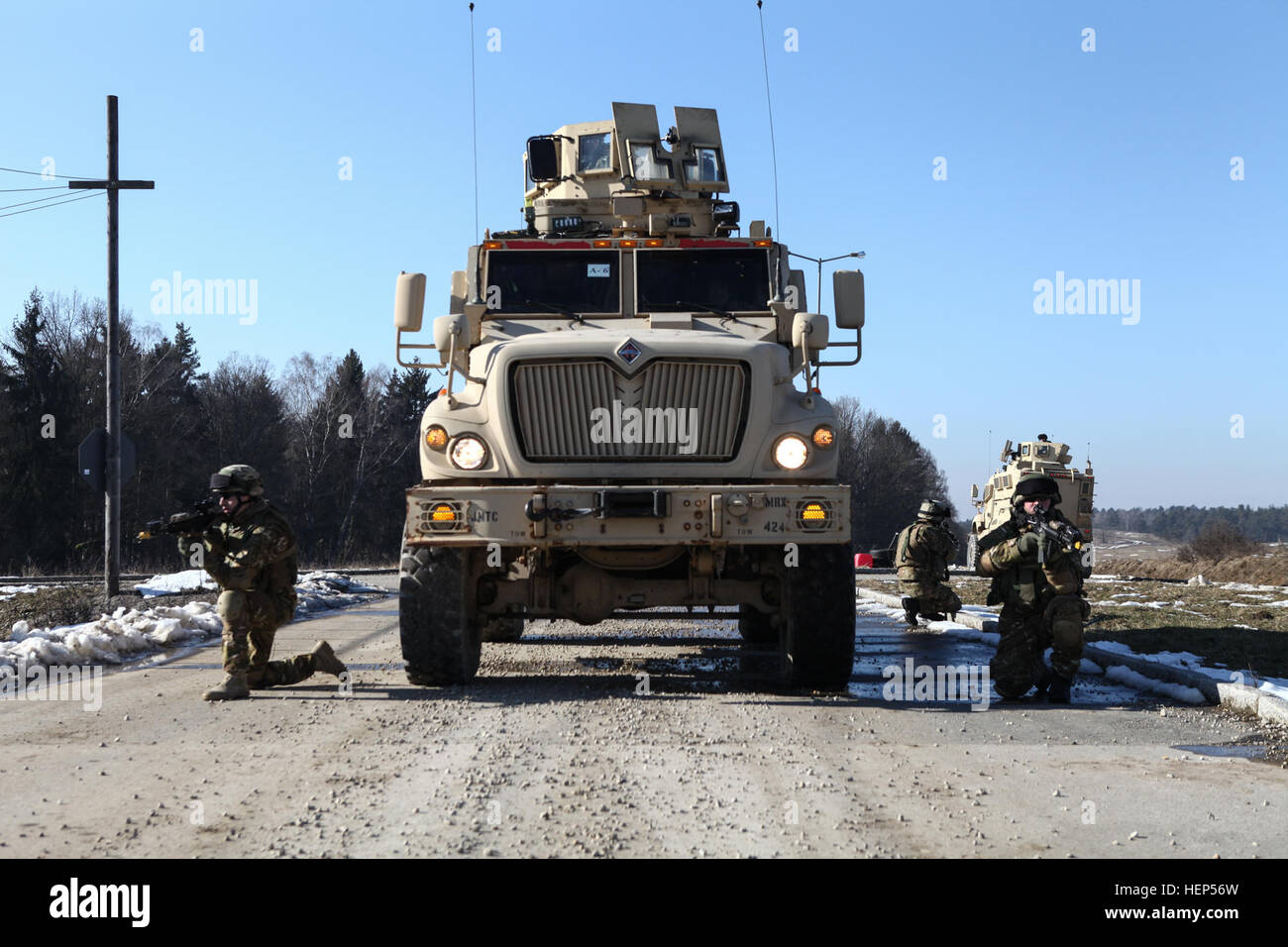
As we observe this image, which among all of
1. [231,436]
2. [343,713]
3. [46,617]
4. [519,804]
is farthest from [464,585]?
[231,436]

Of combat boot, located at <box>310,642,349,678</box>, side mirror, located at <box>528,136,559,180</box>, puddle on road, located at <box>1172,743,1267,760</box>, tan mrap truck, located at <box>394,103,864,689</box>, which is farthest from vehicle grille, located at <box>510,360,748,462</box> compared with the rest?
side mirror, located at <box>528,136,559,180</box>

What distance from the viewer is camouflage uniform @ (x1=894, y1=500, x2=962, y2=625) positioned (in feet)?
43.8

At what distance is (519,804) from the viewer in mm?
5031

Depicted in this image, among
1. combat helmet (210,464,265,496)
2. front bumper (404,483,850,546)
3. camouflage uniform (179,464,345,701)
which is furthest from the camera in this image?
combat helmet (210,464,265,496)

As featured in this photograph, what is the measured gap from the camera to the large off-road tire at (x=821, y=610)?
809 cm

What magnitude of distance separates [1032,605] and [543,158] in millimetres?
6739

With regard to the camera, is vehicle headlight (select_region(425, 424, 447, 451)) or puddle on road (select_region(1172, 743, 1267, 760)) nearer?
puddle on road (select_region(1172, 743, 1267, 760))

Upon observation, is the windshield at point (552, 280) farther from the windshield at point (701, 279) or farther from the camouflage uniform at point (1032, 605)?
the camouflage uniform at point (1032, 605)

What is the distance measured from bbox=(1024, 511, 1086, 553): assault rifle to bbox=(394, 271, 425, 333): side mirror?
4.73 metres

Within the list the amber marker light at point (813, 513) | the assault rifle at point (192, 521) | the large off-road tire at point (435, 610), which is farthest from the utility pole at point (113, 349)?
the amber marker light at point (813, 513)

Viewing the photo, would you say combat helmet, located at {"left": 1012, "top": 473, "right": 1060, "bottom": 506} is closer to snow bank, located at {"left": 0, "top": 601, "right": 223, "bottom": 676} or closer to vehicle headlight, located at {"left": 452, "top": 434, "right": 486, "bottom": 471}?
vehicle headlight, located at {"left": 452, "top": 434, "right": 486, "bottom": 471}

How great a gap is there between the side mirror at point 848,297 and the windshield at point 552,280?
5.58 ft
